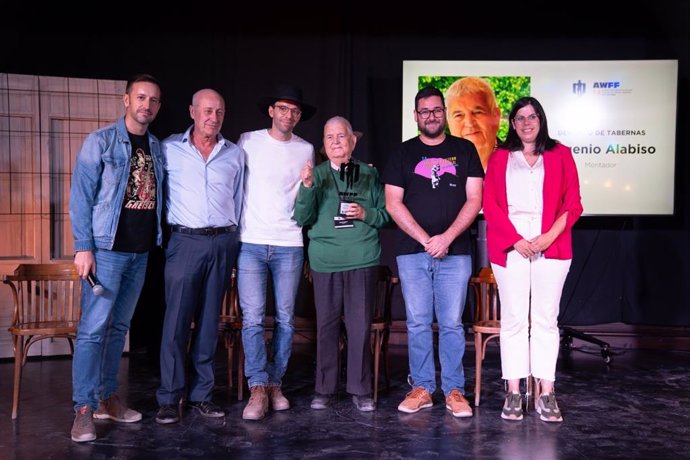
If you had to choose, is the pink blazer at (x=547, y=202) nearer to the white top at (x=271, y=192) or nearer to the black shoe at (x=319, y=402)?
the white top at (x=271, y=192)

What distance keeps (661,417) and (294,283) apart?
6.79ft

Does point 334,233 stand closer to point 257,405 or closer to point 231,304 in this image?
point 257,405

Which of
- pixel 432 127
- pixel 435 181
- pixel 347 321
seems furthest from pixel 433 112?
pixel 347 321

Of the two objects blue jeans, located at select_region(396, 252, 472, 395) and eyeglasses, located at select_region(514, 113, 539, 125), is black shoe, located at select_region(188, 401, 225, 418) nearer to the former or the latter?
blue jeans, located at select_region(396, 252, 472, 395)

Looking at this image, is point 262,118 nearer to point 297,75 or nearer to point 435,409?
point 297,75

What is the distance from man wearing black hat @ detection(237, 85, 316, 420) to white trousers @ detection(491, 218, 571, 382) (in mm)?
1105

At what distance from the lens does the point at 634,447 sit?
336 cm

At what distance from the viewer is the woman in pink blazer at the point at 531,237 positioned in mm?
3682

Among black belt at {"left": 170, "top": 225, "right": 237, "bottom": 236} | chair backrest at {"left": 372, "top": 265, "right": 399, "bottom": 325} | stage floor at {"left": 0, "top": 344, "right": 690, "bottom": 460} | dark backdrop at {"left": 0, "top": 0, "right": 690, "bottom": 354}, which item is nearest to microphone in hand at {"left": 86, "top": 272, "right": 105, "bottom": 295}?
black belt at {"left": 170, "top": 225, "right": 237, "bottom": 236}

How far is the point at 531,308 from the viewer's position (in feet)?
12.4

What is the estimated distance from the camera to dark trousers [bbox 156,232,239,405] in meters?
3.59

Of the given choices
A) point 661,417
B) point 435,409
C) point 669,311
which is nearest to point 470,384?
point 435,409

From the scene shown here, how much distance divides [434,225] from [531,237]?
50 centimetres

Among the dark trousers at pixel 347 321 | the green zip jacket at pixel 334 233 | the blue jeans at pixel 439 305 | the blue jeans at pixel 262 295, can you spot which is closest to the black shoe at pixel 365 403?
the dark trousers at pixel 347 321
